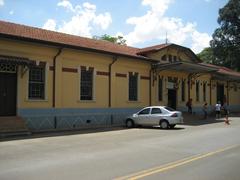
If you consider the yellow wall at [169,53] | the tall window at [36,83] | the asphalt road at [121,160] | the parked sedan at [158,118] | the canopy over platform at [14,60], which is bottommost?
the asphalt road at [121,160]

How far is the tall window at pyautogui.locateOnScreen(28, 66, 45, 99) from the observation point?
2289 centimetres

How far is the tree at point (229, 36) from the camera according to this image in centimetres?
6100

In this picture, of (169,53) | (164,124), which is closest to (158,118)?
(164,124)

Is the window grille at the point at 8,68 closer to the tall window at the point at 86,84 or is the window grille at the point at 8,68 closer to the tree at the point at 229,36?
the tall window at the point at 86,84

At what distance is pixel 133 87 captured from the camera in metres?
31.0

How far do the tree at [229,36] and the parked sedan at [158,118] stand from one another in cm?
3917

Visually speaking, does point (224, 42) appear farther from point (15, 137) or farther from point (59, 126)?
point (15, 137)

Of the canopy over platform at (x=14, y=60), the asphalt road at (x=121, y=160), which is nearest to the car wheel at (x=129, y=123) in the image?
the canopy over platform at (x=14, y=60)

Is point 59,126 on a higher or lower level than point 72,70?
lower

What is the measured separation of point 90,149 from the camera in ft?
45.9

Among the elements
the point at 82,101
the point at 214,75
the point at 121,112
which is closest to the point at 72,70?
the point at 82,101

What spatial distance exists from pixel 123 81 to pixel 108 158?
1812 centimetres

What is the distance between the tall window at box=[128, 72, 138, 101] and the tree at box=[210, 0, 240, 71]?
3435 cm

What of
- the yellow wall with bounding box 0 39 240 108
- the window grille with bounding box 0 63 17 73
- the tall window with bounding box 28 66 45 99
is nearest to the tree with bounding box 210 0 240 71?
the yellow wall with bounding box 0 39 240 108
